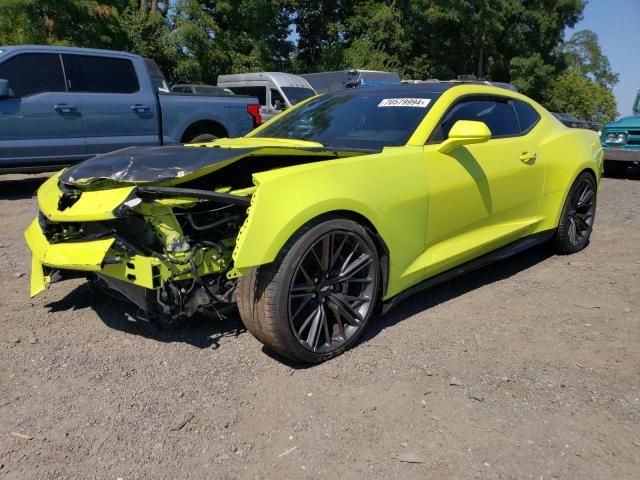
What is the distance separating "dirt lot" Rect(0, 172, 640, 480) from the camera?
226cm

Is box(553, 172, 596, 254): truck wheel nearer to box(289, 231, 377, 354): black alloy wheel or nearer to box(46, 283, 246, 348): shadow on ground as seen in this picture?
box(289, 231, 377, 354): black alloy wheel

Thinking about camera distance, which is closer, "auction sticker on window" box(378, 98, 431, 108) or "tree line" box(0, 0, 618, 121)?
"auction sticker on window" box(378, 98, 431, 108)

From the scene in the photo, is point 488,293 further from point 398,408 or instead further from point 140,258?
point 140,258

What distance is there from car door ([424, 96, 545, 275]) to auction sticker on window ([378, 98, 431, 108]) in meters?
0.18

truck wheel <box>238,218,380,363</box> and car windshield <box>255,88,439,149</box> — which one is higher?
car windshield <box>255,88,439,149</box>

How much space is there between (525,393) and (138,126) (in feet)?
22.1

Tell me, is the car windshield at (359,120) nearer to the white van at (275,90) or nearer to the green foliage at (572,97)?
the white van at (275,90)

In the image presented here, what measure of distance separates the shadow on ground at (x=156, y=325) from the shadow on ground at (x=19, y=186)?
4479 millimetres

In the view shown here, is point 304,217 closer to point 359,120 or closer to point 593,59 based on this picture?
point 359,120

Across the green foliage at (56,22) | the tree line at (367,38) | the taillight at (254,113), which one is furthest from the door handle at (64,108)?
the tree line at (367,38)

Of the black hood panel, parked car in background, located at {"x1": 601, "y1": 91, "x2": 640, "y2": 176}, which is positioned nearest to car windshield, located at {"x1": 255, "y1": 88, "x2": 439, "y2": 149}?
the black hood panel

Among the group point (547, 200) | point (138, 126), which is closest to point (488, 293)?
point (547, 200)

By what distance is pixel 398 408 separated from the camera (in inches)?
104

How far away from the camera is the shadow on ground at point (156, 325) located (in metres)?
3.31
